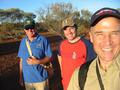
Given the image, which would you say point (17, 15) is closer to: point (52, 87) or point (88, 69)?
point (52, 87)

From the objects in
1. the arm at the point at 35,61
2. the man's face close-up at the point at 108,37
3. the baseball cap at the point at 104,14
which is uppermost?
the baseball cap at the point at 104,14

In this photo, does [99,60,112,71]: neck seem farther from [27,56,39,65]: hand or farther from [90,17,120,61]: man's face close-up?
[27,56,39,65]: hand

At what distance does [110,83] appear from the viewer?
6.21 ft

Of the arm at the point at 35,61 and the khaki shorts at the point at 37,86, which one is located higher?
the arm at the point at 35,61

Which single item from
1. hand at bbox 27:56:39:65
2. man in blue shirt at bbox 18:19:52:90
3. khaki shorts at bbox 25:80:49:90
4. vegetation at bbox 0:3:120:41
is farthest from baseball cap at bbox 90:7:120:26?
vegetation at bbox 0:3:120:41

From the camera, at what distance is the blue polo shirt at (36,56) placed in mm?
5562

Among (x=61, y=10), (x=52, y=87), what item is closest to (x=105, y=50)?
(x=52, y=87)

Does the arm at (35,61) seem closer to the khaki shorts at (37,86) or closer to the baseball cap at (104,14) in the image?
the khaki shorts at (37,86)

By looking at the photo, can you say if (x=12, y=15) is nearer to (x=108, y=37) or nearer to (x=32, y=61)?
(x=32, y=61)

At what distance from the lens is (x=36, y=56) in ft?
18.2

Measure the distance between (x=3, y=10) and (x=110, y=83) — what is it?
185 feet

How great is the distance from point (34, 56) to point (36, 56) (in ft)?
0.13

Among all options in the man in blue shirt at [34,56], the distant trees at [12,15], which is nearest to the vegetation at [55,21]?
the distant trees at [12,15]

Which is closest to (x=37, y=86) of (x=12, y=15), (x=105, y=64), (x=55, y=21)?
(x=105, y=64)
